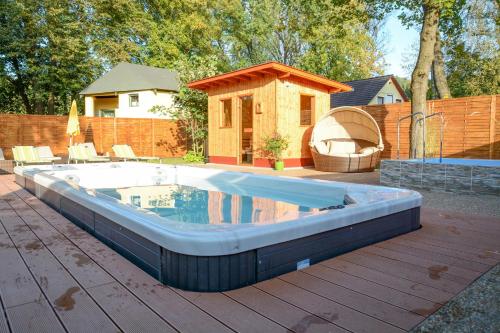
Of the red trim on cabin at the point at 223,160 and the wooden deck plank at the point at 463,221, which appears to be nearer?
the wooden deck plank at the point at 463,221

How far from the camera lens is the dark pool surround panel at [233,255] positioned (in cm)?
213

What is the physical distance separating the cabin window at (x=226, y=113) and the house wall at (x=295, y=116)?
2117 millimetres

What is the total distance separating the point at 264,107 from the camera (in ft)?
32.9

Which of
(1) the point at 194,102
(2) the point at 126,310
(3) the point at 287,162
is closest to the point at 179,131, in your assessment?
(1) the point at 194,102

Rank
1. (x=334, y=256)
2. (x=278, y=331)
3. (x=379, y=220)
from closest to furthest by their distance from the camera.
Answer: (x=278, y=331)
(x=334, y=256)
(x=379, y=220)

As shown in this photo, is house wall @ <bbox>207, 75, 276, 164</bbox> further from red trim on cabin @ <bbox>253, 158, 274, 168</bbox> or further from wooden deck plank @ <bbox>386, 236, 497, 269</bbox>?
wooden deck plank @ <bbox>386, 236, 497, 269</bbox>


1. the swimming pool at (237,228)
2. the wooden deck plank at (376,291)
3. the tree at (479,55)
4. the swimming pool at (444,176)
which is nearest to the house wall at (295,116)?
the swimming pool at (444,176)

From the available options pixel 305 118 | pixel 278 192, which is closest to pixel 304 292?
pixel 278 192

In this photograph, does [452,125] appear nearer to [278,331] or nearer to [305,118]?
[305,118]

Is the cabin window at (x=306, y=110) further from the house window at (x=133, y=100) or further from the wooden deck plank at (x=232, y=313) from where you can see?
the house window at (x=133, y=100)

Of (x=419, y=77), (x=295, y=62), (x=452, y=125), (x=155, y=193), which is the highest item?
(x=295, y=62)

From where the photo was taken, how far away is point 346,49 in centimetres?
2375

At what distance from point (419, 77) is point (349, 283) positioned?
7443 mm

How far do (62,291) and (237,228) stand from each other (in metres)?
1.06
